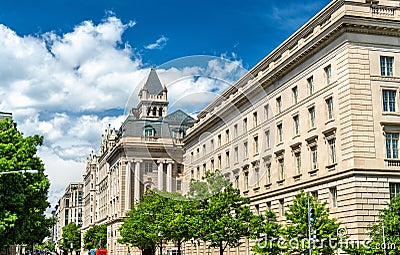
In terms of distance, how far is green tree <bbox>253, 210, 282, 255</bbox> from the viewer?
47.5 m

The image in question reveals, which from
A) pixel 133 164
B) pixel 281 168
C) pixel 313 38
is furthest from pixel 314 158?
pixel 133 164

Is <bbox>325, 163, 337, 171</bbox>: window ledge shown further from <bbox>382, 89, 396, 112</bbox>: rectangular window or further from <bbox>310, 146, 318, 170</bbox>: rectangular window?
<bbox>382, 89, 396, 112</bbox>: rectangular window

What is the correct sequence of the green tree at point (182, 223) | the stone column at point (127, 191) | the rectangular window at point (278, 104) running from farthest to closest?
the stone column at point (127, 191) → the rectangular window at point (278, 104) → the green tree at point (182, 223)

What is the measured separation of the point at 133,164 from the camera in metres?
55.8

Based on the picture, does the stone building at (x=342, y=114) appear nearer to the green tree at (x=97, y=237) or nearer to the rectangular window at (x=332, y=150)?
the rectangular window at (x=332, y=150)

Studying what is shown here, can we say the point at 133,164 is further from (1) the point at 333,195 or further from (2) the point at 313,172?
(1) the point at 333,195

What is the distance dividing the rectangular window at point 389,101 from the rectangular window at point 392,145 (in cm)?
226

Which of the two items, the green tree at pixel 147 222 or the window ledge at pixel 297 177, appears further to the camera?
the green tree at pixel 147 222

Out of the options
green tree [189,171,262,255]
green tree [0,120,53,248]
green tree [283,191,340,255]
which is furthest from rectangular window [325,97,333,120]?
green tree [0,120,53,248]

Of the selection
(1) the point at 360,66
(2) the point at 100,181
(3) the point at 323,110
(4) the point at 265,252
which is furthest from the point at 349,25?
(2) the point at 100,181

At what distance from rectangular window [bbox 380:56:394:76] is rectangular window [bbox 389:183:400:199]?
965cm

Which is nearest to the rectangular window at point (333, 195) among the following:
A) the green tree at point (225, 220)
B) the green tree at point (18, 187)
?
the green tree at point (225, 220)

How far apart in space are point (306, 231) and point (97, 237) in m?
116

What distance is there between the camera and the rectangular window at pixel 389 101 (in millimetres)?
48500
